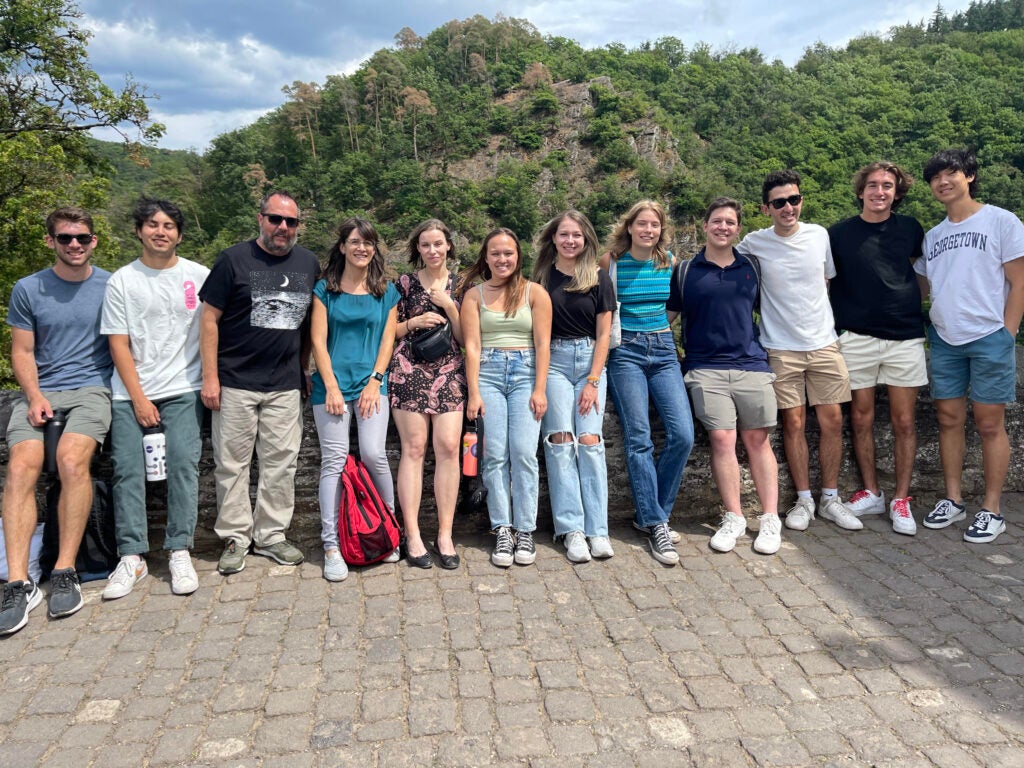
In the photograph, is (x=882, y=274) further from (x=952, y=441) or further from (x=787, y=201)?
(x=952, y=441)

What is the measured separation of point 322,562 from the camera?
387 cm

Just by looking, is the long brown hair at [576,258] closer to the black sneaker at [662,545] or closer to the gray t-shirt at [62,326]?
the black sneaker at [662,545]

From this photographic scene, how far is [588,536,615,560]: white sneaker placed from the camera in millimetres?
3828

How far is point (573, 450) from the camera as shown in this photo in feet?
13.0

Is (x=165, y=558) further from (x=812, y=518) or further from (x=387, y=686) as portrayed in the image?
(x=812, y=518)

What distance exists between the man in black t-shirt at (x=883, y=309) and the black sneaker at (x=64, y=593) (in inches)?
179

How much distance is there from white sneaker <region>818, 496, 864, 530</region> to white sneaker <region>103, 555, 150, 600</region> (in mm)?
4165

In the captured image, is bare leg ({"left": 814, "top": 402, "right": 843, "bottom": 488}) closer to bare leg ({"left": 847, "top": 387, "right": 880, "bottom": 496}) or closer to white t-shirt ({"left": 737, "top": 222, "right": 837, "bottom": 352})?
bare leg ({"left": 847, "top": 387, "right": 880, "bottom": 496})

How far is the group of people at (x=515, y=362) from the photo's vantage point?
362 centimetres

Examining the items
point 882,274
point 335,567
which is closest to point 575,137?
point 882,274

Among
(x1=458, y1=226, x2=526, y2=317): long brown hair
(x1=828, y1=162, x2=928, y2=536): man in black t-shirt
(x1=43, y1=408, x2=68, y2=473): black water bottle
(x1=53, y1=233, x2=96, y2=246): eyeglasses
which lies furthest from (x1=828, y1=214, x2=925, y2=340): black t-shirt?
(x1=43, y1=408, x2=68, y2=473): black water bottle

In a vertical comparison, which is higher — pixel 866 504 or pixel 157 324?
pixel 157 324

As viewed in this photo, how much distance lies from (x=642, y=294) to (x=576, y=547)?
1.57 m

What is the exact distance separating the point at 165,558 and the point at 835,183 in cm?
7495
